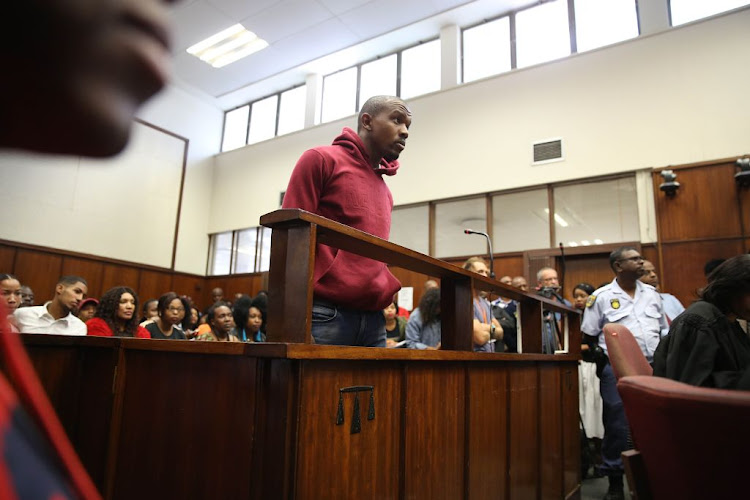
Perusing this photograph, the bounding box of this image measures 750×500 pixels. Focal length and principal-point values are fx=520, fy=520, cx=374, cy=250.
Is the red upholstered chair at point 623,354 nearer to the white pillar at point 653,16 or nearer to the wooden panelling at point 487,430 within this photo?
the wooden panelling at point 487,430

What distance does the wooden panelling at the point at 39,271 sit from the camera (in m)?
8.31

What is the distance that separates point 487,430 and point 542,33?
7.24m

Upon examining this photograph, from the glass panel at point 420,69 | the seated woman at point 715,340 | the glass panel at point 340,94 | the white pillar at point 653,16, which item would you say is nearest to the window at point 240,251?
the glass panel at point 340,94

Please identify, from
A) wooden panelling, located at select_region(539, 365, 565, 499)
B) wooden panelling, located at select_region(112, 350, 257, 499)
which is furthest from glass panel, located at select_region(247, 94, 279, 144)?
wooden panelling, located at select_region(112, 350, 257, 499)

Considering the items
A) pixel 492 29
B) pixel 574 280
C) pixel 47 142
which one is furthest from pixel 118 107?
pixel 492 29

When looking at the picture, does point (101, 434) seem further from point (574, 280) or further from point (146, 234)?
point (146, 234)

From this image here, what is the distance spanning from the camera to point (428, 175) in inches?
327

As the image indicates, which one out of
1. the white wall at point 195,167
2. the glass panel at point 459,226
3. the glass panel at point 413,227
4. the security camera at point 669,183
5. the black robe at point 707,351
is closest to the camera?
the black robe at point 707,351

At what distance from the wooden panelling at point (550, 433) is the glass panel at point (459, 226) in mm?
4811

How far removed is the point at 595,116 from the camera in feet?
23.0

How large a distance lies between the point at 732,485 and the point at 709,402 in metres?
0.20

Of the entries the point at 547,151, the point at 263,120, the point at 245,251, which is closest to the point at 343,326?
the point at 547,151

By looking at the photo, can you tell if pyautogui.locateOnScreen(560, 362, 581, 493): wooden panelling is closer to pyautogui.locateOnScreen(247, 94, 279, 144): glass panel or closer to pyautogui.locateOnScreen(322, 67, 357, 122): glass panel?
pyautogui.locateOnScreen(322, 67, 357, 122): glass panel

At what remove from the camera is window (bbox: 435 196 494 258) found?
771 centimetres
